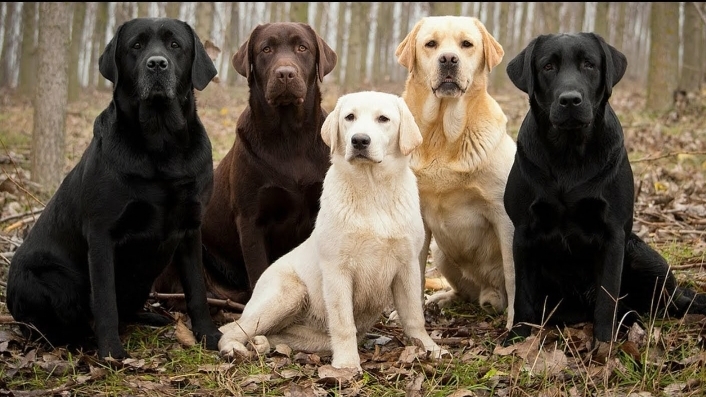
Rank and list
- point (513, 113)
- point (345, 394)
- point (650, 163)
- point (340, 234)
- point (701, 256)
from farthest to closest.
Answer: point (513, 113) < point (650, 163) < point (701, 256) < point (340, 234) < point (345, 394)

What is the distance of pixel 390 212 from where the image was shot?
384 centimetres

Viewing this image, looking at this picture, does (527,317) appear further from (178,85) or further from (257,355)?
(178,85)

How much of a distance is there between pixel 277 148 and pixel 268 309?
1.14 m

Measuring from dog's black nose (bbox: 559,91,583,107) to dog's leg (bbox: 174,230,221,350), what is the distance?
82.1 inches

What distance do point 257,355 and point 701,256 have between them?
123 inches

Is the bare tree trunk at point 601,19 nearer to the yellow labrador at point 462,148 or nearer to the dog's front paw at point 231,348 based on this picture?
the yellow labrador at point 462,148

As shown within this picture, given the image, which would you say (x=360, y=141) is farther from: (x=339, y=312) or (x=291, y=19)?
(x=291, y=19)

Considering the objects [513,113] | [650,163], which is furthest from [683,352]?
[513,113]

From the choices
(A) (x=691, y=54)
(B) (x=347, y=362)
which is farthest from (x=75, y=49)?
(B) (x=347, y=362)

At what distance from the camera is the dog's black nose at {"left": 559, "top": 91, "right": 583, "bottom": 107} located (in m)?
3.58

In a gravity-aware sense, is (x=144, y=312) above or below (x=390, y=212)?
below

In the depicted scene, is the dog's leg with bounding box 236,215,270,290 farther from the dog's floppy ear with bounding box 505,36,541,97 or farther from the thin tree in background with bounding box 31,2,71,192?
the thin tree in background with bounding box 31,2,71,192

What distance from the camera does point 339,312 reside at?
377cm

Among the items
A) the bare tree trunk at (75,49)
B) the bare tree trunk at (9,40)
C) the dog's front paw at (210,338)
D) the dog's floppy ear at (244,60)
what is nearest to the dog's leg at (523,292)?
the dog's front paw at (210,338)
